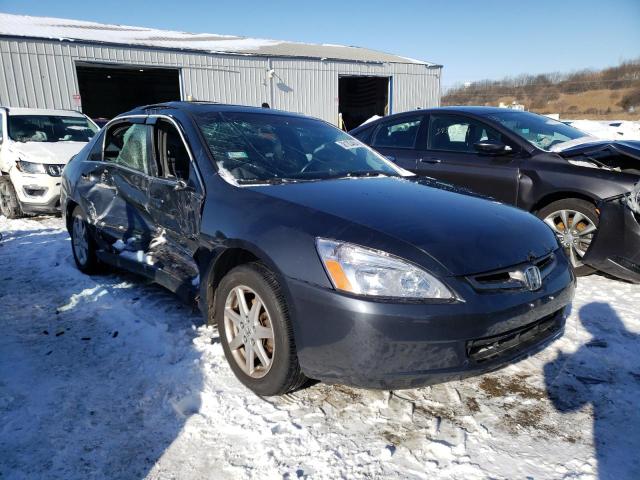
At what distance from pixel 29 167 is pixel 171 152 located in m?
4.87

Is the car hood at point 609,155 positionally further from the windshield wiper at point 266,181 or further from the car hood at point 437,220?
the windshield wiper at point 266,181

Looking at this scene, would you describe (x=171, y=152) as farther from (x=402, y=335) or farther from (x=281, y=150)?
(x=402, y=335)

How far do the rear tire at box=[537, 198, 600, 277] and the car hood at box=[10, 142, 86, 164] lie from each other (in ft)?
21.9

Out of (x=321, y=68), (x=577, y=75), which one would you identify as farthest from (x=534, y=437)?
(x=577, y=75)

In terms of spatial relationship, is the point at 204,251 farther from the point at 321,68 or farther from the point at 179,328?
the point at 321,68

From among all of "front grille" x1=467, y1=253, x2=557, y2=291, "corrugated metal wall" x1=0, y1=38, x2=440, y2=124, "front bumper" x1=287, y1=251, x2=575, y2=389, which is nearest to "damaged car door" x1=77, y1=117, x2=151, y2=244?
"front bumper" x1=287, y1=251, x2=575, y2=389

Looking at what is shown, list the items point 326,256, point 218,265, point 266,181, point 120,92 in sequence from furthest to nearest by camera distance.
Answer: point 120,92 → point 266,181 → point 218,265 → point 326,256

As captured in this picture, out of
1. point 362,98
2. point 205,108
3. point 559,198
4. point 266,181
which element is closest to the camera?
point 266,181

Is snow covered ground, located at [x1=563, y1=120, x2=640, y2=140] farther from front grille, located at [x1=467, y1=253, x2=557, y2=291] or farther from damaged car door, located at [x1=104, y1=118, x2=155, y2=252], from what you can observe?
damaged car door, located at [x1=104, y1=118, x2=155, y2=252]

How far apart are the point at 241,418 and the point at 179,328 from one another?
1180mm

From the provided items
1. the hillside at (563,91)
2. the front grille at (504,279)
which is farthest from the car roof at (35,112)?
the hillside at (563,91)

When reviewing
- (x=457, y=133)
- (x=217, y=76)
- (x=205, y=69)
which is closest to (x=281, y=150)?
(x=457, y=133)

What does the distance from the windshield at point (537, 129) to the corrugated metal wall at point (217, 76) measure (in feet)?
35.0

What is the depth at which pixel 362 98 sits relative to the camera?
28.0m
